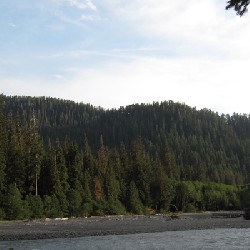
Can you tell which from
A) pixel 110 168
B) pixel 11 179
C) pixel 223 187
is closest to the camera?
pixel 11 179

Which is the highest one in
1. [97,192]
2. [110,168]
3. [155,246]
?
[110,168]

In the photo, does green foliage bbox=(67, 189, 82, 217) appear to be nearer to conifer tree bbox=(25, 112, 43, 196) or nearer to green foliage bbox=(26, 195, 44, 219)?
conifer tree bbox=(25, 112, 43, 196)

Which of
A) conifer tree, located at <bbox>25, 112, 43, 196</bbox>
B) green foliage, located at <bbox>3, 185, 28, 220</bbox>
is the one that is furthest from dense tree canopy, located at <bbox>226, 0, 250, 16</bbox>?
conifer tree, located at <bbox>25, 112, 43, 196</bbox>

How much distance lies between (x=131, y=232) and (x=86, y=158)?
54.9 m

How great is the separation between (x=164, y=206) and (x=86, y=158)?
23.0 meters

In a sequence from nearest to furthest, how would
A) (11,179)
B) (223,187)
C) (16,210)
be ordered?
1. (16,210)
2. (11,179)
3. (223,187)

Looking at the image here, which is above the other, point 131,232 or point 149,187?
point 149,187

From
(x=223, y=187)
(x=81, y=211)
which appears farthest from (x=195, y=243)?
(x=223, y=187)

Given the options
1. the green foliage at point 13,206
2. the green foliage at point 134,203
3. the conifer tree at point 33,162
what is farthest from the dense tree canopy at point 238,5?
the green foliage at point 134,203

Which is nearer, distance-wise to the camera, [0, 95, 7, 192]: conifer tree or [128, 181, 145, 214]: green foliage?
[0, 95, 7, 192]: conifer tree

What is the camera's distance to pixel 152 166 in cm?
11700

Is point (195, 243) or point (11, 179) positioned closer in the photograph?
point (195, 243)

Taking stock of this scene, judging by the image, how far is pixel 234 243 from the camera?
37875 mm

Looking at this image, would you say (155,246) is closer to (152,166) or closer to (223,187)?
(152,166)
